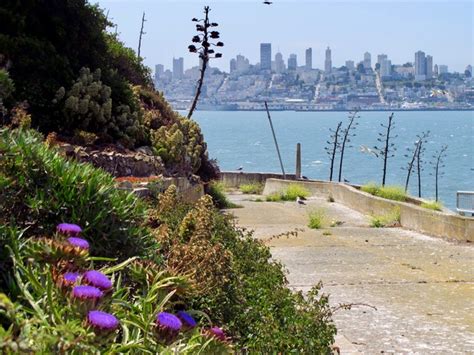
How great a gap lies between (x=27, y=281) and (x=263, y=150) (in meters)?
121

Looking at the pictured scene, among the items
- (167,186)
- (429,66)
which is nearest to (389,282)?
(167,186)

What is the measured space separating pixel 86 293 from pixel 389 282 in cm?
773

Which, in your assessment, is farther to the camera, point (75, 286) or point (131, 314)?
point (131, 314)

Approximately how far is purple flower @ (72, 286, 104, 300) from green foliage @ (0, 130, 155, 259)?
1.31 meters

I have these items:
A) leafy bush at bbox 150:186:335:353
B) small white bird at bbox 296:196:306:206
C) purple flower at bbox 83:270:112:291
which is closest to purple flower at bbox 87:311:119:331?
purple flower at bbox 83:270:112:291

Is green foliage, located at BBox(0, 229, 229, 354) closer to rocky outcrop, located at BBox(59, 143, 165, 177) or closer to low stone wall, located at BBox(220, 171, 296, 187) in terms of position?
rocky outcrop, located at BBox(59, 143, 165, 177)

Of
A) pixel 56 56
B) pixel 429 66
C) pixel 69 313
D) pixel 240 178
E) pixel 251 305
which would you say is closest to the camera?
pixel 69 313

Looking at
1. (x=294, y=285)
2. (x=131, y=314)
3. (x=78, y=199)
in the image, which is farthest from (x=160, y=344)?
(x=294, y=285)

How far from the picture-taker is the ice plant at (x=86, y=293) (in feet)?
8.34

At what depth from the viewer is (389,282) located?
9891 mm

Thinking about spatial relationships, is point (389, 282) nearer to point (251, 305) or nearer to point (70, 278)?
point (251, 305)

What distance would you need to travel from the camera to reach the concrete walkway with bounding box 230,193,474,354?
7122mm

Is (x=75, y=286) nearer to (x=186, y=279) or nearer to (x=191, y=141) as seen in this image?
(x=186, y=279)

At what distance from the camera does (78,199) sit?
13.0 ft
